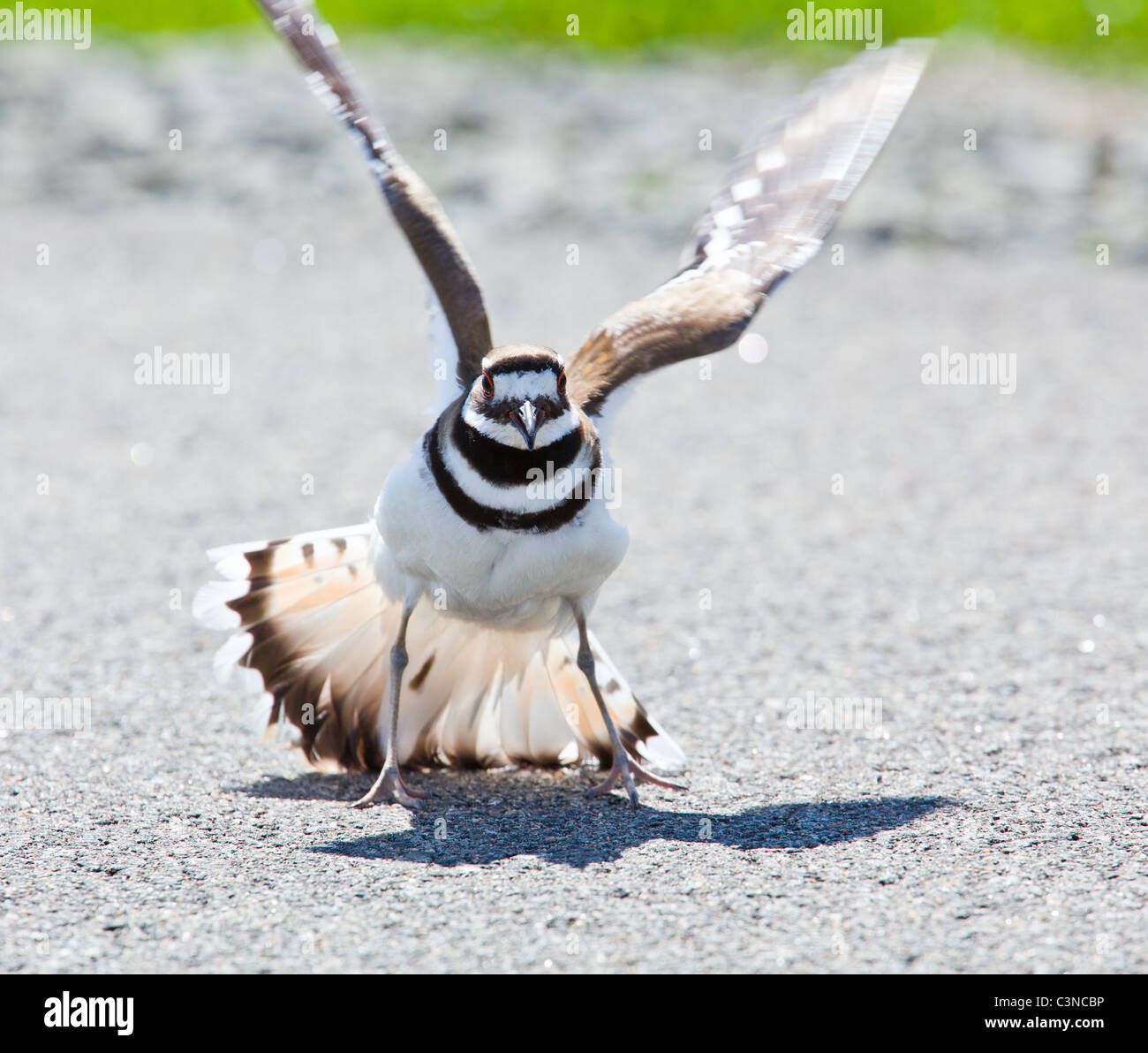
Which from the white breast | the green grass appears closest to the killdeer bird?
the white breast

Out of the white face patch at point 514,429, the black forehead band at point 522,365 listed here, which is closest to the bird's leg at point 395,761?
the white face patch at point 514,429

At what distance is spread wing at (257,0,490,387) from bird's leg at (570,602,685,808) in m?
0.85

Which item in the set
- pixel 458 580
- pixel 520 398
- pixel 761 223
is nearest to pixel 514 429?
pixel 520 398

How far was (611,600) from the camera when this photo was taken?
20.6 ft

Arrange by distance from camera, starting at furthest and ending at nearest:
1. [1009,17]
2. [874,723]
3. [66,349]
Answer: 1. [1009,17]
2. [66,349]
3. [874,723]

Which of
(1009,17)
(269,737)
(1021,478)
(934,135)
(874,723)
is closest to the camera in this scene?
(269,737)

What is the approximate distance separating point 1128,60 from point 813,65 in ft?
9.78

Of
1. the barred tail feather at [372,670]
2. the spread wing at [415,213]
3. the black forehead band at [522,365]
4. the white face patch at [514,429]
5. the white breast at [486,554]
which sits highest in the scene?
the spread wing at [415,213]

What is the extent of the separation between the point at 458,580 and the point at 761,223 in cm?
215

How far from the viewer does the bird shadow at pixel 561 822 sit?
4016 mm

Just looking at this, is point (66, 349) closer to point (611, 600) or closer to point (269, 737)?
point (611, 600)

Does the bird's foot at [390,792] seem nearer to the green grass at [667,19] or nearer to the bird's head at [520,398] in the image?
the bird's head at [520,398]

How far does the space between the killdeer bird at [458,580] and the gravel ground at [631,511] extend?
18cm
